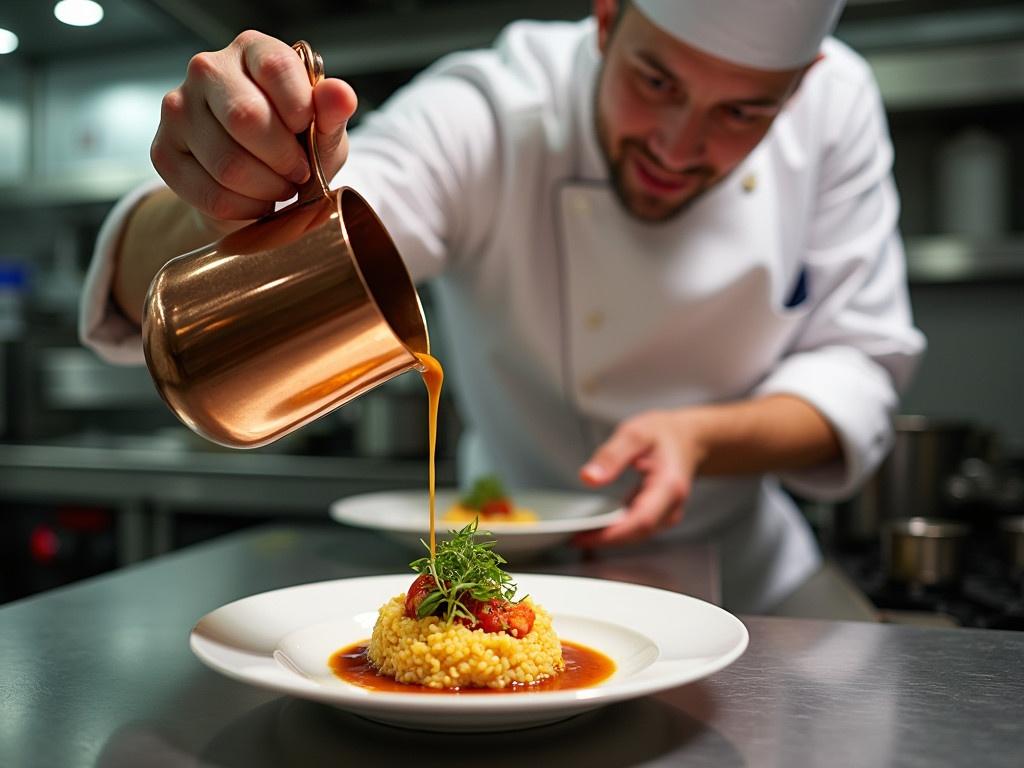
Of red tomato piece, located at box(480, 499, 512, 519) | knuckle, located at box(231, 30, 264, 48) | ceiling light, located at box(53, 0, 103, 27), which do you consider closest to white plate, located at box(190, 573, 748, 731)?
red tomato piece, located at box(480, 499, 512, 519)

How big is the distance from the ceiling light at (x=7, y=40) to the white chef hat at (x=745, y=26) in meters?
A: 2.35

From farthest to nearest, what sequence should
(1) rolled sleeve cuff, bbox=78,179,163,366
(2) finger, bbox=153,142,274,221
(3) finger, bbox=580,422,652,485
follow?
(3) finger, bbox=580,422,652,485
(1) rolled sleeve cuff, bbox=78,179,163,366
(2) finger, bbox=153,142,274,221

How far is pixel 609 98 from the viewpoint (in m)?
1.44

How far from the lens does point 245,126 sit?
785 millimetres

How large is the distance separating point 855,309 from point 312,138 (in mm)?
1155

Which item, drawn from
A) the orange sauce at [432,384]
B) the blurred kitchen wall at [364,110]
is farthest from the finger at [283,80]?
the blurred kitchen wall at [364,110]

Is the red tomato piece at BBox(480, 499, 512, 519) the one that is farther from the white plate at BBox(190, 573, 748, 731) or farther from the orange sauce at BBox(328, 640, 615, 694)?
the orange sauce at BBox(328, 640, 615, 694)

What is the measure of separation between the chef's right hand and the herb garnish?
13.7 inches

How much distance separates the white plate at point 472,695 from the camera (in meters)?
0.61

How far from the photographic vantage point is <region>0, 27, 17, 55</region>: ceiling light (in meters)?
2.89

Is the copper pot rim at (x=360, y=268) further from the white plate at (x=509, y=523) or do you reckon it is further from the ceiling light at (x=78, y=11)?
the ceiling light at (x=78, y=11)

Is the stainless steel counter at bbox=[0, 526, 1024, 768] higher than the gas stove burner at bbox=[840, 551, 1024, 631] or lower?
higher

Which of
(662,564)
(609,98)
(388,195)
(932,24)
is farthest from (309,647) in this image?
(932,24)

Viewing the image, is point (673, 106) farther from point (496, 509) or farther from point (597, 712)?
point (597, 712)
